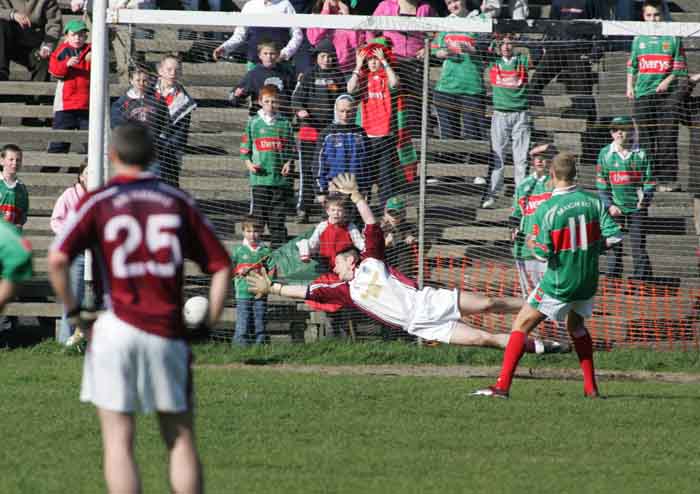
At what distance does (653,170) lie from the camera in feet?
48.3

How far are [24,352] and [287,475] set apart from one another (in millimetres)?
6556

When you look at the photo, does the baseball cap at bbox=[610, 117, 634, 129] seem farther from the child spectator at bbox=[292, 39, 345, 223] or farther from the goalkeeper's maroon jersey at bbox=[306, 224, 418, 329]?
the goalkeeper's maroon jersey at bbox=[306, 224, 418, 329]

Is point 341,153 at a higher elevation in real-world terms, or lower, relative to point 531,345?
higher

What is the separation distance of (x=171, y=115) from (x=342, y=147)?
6.49 feet

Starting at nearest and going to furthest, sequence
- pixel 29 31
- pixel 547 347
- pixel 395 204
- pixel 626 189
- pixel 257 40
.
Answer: pixel 547 347 → pixel 395 204 → pixel 626 189 → pixel 257 40 → pixel 29 31

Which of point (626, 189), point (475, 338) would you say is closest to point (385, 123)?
point (626, 189)

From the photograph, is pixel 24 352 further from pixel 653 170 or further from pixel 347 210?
pixel 653 170

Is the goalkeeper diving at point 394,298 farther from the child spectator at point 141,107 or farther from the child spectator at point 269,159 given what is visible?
the child spectator at point 141,107

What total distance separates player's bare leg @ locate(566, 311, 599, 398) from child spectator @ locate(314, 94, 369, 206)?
12.8 feet

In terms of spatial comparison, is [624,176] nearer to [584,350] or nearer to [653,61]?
[653,61]

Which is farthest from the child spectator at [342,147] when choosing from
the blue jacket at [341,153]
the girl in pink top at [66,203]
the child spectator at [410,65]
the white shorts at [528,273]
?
the girl in pink top at [66,203]

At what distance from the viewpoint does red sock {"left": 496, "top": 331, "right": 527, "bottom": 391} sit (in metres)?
10.9

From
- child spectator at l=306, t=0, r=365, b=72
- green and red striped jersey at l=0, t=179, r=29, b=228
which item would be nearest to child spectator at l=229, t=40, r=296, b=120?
child spectator at l=306, t=0, r=365, b=72

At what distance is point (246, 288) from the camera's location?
13875 mm
